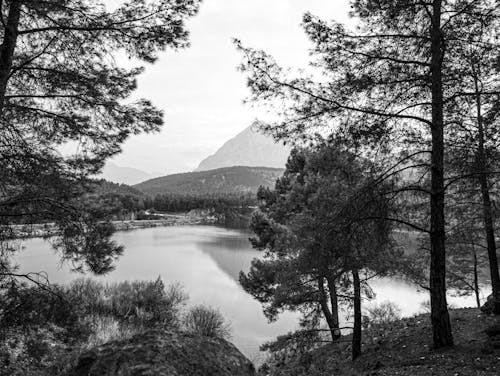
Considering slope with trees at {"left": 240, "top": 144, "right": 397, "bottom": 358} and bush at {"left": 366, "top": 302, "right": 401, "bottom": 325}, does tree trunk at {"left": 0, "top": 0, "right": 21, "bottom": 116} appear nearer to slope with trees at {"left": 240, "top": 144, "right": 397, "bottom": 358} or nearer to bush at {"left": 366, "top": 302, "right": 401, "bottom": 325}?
slope with trees at {"left": 240, "top": 144, "right": 397, "bottom": 358}

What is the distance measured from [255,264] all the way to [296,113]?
Result: 11.2 m

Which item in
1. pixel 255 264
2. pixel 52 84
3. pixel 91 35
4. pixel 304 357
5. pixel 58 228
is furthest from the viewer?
pixel 255 264

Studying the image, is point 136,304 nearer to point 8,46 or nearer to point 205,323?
point 205,323

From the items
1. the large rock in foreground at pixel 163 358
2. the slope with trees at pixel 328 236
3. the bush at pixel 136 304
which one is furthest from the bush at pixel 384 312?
the large rock in foreground at pixel 163 358

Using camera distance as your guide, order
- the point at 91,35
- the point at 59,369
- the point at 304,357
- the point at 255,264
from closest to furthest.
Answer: the point at 91,35
the point at 59,369
the point at 304,357
the point at 255,264

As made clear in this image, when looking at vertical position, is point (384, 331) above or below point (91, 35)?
below

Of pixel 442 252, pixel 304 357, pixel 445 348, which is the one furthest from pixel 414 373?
pixel 304 357

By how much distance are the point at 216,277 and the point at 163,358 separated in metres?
29.6

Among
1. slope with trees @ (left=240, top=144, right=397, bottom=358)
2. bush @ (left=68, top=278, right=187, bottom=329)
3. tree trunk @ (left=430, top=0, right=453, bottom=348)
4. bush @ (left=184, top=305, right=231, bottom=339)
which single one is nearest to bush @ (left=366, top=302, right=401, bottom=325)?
slope with trees @ (left=240, top=144, right=397, bottom=358)

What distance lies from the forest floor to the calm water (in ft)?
17.0

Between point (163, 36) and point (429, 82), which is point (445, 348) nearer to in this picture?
point (429, 82)

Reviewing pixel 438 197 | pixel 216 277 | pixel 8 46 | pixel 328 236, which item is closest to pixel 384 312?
pixel 438 197

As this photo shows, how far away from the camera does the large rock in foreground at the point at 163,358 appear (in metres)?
3.50

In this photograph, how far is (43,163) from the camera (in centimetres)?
644
